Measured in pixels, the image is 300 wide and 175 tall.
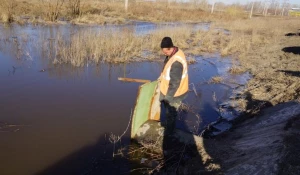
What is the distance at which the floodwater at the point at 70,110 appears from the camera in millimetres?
4230

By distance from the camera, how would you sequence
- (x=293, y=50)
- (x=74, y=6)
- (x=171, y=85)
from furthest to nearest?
(x=74, y=6)
(x=293, y=50)
(x=171, y=85)

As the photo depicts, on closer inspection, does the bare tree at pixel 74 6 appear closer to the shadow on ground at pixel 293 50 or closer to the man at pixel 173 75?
the shadow on ground at pixel 293 50

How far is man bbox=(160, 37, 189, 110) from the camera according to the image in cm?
397

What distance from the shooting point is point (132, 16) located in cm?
2809

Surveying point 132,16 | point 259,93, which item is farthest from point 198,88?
point 132,16

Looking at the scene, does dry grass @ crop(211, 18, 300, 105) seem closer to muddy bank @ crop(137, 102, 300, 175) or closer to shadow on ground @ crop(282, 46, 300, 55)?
shadow on ground @ crop(282, 46, 300, 55)

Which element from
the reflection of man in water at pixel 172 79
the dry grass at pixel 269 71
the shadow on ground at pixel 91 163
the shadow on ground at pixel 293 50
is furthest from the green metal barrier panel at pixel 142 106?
the shadow on ground at pixel 293 50

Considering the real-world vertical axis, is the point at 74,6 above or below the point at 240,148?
above

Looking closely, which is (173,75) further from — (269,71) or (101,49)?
(269,71)

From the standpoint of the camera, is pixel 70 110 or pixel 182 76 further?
pixel 70 110

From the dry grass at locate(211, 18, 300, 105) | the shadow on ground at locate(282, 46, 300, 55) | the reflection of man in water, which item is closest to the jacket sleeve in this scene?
the reflection of man in water

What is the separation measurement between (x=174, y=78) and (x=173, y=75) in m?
0.05

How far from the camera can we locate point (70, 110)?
18.9 ft

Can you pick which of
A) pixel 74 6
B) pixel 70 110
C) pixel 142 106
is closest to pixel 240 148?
pixel 142 106
